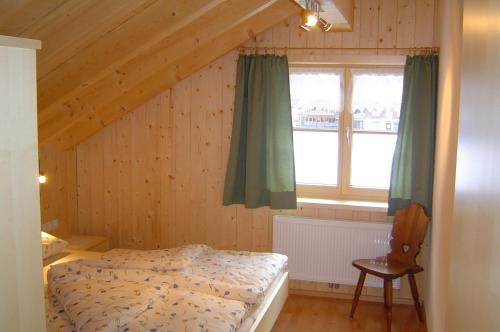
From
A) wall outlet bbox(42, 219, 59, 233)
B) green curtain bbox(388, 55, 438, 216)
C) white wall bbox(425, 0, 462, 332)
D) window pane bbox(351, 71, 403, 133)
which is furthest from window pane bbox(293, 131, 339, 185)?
wall outlet bbox(42, 219, 59, 233)

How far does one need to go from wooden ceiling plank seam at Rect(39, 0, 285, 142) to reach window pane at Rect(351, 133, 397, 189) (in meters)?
1.55

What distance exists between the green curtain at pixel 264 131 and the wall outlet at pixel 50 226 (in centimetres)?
170

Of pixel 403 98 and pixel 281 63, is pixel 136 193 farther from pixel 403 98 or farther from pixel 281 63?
pixel 403 98

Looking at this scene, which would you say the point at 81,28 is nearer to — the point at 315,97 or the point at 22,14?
the point at 22,14

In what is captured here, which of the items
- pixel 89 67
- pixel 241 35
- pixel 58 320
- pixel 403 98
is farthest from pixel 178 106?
pixel 58 320

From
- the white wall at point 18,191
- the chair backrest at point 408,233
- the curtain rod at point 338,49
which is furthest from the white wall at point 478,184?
the curtain rod at point 338,49

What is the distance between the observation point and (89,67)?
3.12 meters

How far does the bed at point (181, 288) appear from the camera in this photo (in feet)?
9.05

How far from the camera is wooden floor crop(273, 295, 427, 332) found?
401 centimetres

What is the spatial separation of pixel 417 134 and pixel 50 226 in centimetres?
329

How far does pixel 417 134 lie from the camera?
4.16m

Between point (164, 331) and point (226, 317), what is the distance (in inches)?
13.9

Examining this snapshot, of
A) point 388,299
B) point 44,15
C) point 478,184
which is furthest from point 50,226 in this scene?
→ point 478,184

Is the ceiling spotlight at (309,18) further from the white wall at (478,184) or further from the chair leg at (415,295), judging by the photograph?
the chair leg at (415,295)
